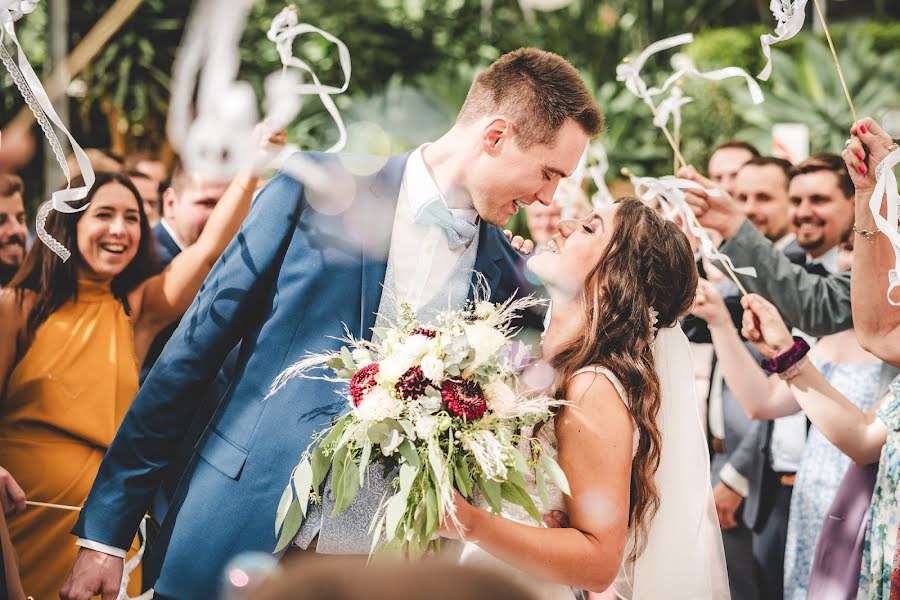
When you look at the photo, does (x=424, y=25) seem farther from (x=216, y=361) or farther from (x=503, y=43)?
(x=216, y=361)

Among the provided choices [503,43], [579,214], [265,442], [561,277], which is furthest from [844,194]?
[503,43]

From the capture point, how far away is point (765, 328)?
3.54m

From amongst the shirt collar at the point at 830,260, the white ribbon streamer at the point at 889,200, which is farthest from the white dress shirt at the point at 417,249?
the shirt collar at the point at 830,260

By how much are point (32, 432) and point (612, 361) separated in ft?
6.90

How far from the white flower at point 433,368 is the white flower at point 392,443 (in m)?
0.14

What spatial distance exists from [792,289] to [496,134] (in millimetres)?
1787

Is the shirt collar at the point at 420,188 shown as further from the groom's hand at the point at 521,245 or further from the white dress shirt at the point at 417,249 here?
the groom's hand at the point at 521,245

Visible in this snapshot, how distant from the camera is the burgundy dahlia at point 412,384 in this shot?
2.07 metres

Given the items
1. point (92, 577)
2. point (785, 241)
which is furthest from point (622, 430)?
point (785, 241)

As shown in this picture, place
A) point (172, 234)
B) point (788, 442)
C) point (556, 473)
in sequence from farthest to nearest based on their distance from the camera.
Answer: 1. point (788, 442)
2. point (172, 234)
3. point (556, 473)

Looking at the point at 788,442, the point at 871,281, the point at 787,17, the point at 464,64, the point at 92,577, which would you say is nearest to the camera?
the point at 92,577

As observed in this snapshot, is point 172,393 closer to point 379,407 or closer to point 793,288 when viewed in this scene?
point 379,407

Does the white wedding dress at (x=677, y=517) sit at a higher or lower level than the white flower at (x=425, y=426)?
lower

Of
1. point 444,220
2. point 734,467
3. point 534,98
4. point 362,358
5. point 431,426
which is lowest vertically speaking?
point 734,467
